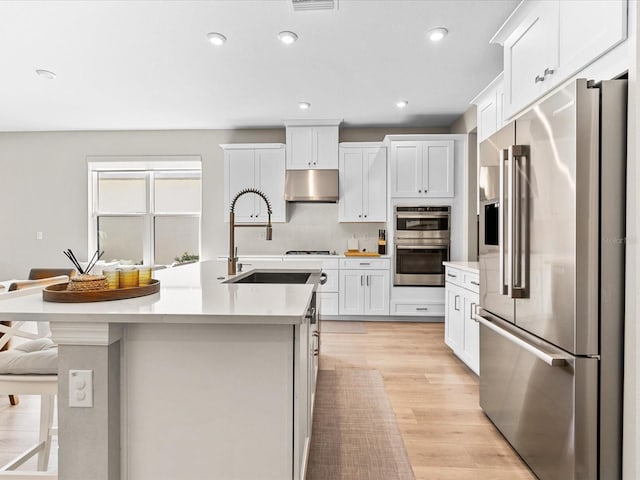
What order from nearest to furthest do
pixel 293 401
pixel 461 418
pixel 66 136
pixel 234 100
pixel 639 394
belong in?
pixel 293 401 < pixel 639 394 < pixel 461 418 < pixel 234 100 < pixel 66 136

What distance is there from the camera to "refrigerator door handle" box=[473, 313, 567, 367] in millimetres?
1469

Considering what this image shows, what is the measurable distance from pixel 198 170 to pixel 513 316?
5143 mm

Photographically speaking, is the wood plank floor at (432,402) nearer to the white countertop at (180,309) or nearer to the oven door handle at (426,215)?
the white countertop at (180,309)

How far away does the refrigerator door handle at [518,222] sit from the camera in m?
1.71

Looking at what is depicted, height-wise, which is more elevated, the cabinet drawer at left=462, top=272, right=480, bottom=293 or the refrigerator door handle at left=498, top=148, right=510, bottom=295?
the refrigerator door handle at left=498, top=148, right=510, bottom=295

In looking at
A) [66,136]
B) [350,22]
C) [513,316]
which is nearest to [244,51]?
[350,22]

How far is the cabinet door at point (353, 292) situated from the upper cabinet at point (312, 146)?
1504mm

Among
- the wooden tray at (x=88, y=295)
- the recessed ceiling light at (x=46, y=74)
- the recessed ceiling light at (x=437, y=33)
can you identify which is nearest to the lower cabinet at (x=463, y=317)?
the recessed ceiling light at (x=437, y=33)

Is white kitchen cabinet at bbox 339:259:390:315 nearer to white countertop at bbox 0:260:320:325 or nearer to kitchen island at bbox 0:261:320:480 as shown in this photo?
white countertop at bbox 0:260:320:325

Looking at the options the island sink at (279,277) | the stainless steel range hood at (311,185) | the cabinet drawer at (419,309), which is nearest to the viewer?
the island sink at (279,277)

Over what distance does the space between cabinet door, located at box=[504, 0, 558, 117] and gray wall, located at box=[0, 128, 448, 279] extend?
329 cm

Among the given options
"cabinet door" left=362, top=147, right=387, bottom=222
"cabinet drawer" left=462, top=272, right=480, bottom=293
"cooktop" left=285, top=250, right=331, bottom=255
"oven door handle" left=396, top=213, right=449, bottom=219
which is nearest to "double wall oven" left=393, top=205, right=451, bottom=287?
"oven door handle" left=396, top=213, right=449, bottom=219

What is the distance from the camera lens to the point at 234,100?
14.5 ft

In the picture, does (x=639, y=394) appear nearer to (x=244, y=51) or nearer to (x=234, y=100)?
(x=244, y=51)
